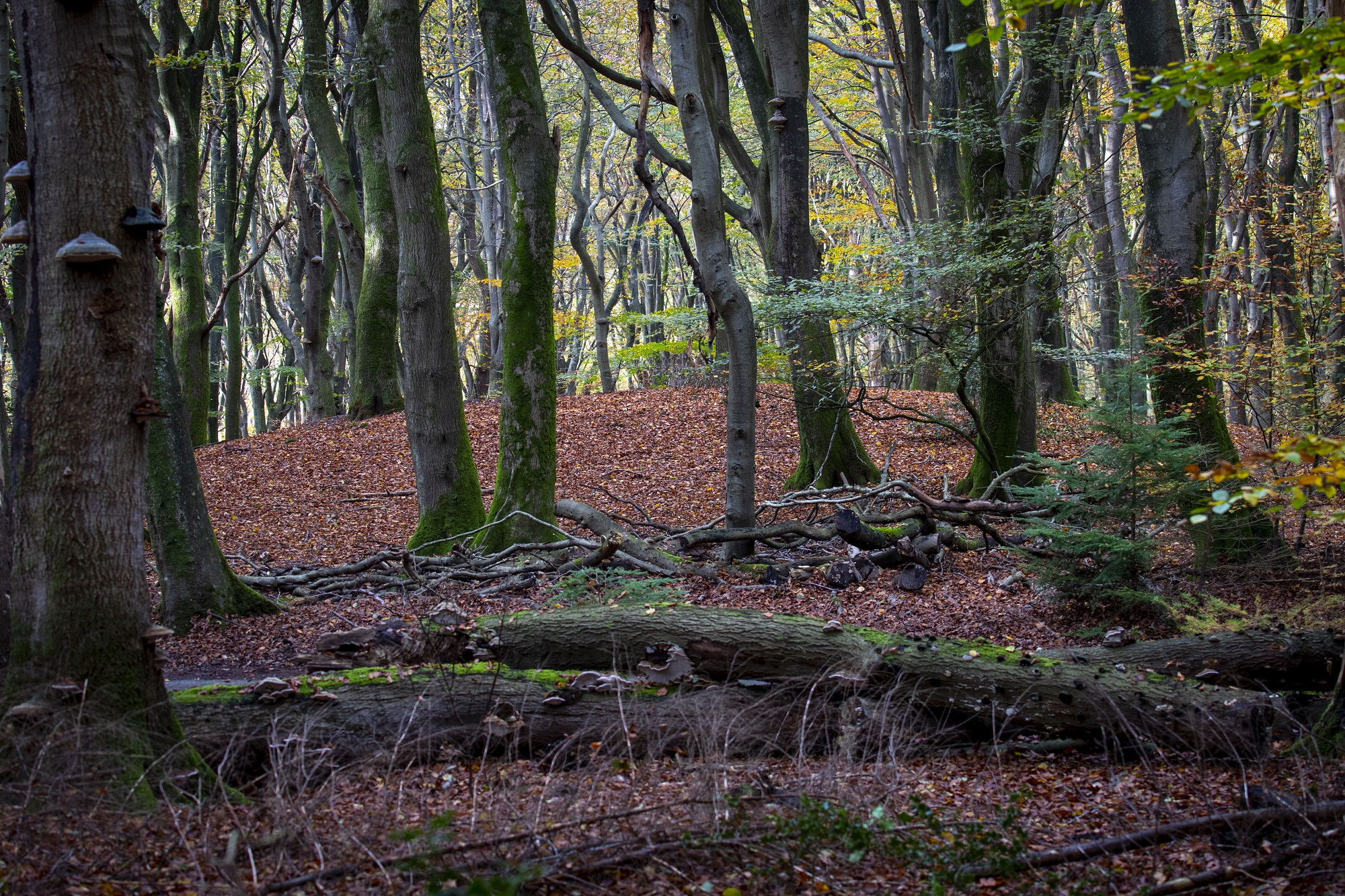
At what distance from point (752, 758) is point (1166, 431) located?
4141 millimetres

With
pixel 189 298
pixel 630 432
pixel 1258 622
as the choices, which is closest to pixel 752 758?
pixel 1258 622

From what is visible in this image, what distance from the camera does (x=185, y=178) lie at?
14984mm

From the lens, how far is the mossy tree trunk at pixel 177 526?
25.1 ft

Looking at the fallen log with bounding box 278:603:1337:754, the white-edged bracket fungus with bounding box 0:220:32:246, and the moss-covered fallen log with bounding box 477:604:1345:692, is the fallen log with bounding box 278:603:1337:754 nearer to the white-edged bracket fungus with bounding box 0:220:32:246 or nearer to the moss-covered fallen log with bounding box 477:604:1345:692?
the moss-covered fallen log with bounding box 477:604:1345:692

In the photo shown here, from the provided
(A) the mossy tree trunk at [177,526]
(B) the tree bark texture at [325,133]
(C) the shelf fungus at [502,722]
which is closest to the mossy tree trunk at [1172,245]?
(C) the shelf fungus at [502,722]

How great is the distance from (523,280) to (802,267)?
3.69 m

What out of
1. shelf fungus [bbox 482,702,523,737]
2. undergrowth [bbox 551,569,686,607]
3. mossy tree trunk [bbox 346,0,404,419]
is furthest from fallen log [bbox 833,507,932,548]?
mossy tree trunk [bbox 346,0,404,419]

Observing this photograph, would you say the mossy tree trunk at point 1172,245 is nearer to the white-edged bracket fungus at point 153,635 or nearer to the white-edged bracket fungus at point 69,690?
the white-edged bracket fungus at point 153,635

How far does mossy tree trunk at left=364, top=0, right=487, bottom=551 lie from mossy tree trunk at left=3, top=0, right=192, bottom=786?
6.30m

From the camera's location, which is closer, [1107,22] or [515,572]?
[515,572]

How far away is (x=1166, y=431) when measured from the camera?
652 cm

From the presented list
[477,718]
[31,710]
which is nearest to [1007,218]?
[477,718]

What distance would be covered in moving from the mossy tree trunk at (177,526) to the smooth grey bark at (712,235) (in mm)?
4789

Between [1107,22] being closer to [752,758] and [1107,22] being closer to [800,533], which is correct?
[800,533]
